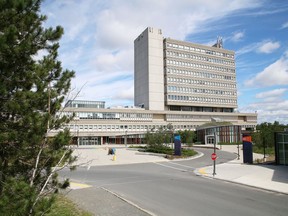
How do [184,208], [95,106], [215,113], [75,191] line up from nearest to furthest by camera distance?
[184,208], [75,191], [95,106], [215,113]

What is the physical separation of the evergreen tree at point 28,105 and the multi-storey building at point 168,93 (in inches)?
2723

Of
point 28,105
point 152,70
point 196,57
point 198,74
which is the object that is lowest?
point 28,105

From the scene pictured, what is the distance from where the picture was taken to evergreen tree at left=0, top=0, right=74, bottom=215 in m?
6.30

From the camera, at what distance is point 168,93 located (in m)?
91.8

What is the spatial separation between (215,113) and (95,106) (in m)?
46.7

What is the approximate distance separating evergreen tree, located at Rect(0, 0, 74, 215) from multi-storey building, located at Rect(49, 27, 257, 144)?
6916 centimetres

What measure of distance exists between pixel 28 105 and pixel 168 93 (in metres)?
85.9

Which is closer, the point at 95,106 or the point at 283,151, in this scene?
the point at 283,151

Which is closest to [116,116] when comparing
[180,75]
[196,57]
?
[180,75]

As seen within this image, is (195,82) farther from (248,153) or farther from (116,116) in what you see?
(248,153)

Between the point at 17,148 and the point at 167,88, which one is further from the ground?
the point at 167,88

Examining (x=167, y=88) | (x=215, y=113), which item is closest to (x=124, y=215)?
(x=167, y=88)

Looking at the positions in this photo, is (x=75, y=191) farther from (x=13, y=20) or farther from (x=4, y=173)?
(x=13, y=20)

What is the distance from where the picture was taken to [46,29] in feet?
25.9
